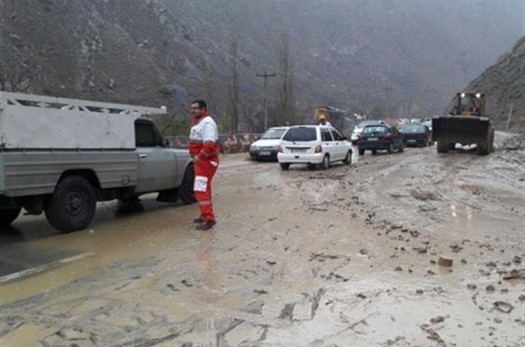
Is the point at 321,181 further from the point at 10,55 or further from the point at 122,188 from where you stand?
the point at 10,55

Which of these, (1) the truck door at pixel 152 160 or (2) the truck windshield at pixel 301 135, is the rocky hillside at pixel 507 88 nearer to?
(2) the truck windshield at pixel 301 135

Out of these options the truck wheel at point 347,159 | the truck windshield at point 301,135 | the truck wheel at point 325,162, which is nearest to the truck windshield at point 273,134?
the truck wheel at point 347,159

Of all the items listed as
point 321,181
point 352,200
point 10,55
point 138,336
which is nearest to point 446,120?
point 321,181

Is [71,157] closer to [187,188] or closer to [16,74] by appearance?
[187,188]

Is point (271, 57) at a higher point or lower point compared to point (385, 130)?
higher

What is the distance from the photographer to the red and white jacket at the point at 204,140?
894 centimetres

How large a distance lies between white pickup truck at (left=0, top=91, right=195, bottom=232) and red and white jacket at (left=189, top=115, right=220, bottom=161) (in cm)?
137

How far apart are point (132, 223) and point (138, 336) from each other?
17.3 ft

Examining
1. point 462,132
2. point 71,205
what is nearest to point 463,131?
point 462,132

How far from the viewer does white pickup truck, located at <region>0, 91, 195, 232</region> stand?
772 cm

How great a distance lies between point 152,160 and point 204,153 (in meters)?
1.90

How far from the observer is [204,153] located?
8922 millimetres

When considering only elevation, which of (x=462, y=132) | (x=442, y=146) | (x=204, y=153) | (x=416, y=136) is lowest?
(x=442, y=146)

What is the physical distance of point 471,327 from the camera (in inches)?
200
